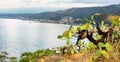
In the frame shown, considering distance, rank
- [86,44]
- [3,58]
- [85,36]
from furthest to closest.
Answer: [3,58] → [86,44] → [85,36]

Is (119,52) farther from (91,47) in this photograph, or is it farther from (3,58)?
(3,58)

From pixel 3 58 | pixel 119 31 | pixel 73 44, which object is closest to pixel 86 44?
pixel 73 44

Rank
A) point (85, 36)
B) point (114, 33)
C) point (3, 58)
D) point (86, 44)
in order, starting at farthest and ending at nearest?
1. point (3, 58)
2. point (86, 44)
3. point (114, 33)
4. point (85, 36)

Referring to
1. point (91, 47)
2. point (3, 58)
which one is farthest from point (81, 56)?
point (3, 58)

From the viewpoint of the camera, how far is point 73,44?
11.6ft

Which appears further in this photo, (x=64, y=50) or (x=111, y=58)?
(x=64, y=50)

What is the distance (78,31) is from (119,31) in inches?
20.3

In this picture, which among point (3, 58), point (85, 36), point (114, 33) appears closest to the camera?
point (85, 36)

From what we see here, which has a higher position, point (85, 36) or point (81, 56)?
point (85, 36)

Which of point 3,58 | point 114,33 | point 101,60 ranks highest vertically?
point 114,33

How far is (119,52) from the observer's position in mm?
3186

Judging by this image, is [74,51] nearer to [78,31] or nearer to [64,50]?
[64,50]

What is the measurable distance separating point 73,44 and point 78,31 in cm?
38

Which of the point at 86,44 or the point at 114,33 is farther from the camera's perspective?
the point at 86,44
